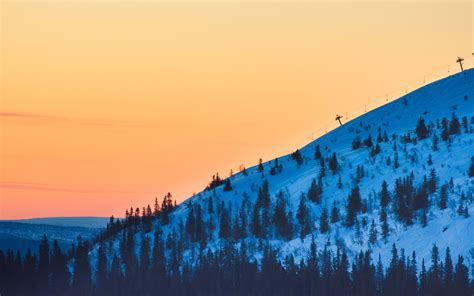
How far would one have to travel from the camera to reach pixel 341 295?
188 metres

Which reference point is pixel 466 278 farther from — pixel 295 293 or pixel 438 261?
pixel 295 293

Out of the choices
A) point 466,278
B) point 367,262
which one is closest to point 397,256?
point 367,262

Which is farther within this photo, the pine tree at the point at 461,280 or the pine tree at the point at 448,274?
the pine tree at the point at 448,274

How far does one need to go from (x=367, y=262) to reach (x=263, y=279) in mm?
16454

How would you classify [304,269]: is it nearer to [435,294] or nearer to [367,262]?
[367,262]

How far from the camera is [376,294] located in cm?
18350

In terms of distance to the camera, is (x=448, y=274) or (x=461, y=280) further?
(x=448, y=274)

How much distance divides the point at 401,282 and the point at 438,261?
1171 centimetres

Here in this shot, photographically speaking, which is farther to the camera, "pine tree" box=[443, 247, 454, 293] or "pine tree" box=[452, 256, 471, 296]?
"pine tree" box=[443, 247, 454, 293]

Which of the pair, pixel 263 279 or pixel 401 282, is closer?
pixel 401 282

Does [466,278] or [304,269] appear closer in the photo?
[466,278]

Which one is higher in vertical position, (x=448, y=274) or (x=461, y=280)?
(x=448, y=274)

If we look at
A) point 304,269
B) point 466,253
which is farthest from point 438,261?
point 304,269

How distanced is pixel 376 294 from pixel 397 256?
10.7 meters
